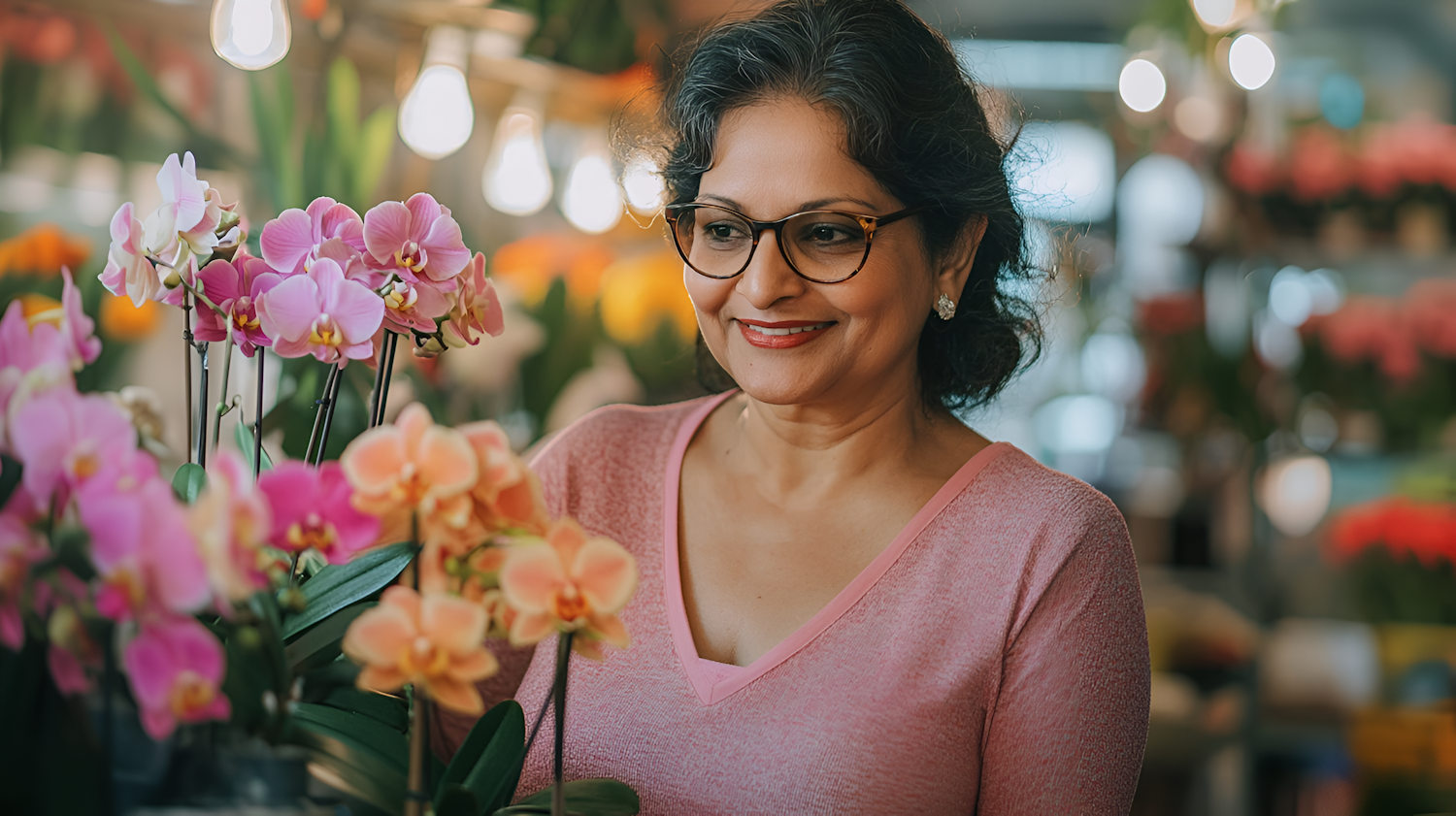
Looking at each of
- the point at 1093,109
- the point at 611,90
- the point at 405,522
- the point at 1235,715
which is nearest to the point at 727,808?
the point at 405,522

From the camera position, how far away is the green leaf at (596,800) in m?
0.70

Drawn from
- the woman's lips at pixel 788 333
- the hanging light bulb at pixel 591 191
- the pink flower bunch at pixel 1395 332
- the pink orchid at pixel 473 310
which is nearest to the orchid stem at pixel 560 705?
the pink orchid at pixel 473 310

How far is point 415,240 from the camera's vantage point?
0.68 meters

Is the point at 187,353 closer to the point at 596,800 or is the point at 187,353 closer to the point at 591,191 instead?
the point at 596,800

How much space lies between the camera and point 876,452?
117cm

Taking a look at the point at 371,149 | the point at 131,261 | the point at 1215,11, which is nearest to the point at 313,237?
the point at 131,261

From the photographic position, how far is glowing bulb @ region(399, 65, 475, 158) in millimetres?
2100

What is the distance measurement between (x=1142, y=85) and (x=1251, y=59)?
14.8 inches

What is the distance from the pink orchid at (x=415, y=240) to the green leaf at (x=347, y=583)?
17 cm

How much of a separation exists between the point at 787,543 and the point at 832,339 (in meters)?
0.22

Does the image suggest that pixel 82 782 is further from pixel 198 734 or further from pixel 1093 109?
pixel 1093 109

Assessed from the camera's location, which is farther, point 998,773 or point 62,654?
point 998,773

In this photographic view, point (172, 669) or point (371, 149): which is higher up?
point (371, 149)

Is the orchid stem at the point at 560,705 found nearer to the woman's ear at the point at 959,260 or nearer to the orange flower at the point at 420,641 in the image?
the orange flower at the point at 420,641
